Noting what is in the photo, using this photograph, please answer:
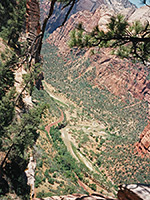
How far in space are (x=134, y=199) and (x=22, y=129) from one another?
808 cm

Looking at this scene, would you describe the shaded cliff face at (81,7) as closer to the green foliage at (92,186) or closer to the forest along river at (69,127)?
the forest along river at (69,127)

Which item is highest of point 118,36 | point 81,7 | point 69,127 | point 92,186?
point 81,7

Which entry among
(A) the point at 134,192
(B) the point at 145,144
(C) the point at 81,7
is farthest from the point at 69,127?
(C) the point at 81,7

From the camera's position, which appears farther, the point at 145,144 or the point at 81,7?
the point at 81,7

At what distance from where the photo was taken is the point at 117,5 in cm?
16938

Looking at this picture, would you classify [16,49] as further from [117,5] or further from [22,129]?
[117,5]

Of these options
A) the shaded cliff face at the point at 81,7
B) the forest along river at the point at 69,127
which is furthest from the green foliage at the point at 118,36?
the shaded cliff face at the point at 81,7

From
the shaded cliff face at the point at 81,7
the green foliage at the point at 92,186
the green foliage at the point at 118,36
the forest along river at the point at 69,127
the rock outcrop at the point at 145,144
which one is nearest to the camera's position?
the green foliage at the point at 118,36

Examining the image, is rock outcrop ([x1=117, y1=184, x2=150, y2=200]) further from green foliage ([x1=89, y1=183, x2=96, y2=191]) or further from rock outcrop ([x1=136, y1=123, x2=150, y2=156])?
rock outcrop ([x1=136, y1=123, x2=150, y2=156])

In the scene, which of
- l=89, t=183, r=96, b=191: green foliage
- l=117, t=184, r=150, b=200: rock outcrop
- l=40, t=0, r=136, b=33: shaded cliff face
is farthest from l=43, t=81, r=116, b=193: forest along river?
l=40, t=0, r=136, b=33: shaded cliff face

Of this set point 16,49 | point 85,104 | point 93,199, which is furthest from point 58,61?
point 93,199

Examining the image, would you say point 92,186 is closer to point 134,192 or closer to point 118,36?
point 134,192

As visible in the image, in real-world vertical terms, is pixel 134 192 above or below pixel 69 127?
above

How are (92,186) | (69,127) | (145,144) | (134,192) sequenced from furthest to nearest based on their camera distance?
(69,127) → (145,144) → (92,186) → (134,192)
